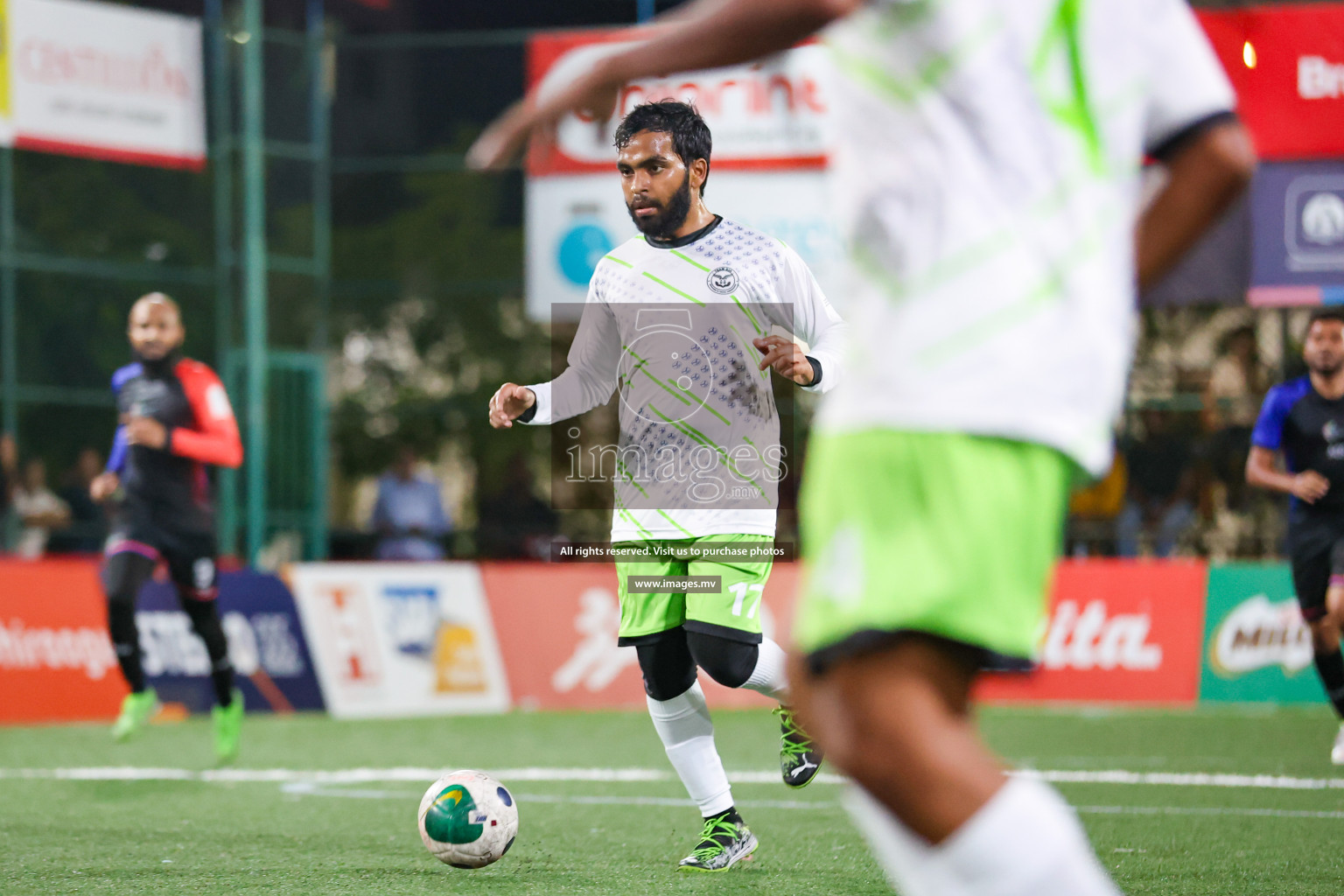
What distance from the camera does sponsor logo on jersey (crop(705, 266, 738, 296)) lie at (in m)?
5.59

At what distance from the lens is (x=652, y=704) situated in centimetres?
562

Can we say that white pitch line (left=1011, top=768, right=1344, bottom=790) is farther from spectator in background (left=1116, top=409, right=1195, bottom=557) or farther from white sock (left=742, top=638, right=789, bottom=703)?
spectator in background (left=1116, top=409, right=1195, bottom=557)

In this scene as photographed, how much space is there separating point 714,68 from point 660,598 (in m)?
3.25

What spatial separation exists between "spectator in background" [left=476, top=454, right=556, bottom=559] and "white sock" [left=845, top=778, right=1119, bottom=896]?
46.5 ft

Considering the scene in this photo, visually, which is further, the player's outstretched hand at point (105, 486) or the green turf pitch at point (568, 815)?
the player's outstretched hand at point (105, 486)

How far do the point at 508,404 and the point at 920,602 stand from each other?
2.99 meters

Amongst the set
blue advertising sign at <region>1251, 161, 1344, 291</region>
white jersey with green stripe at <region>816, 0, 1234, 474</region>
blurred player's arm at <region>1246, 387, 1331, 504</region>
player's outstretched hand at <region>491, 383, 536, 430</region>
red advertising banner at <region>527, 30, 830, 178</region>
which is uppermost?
red advertising banner at <region>527, 30, 830, 178</region>

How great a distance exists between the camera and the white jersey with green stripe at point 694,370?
5434 mm

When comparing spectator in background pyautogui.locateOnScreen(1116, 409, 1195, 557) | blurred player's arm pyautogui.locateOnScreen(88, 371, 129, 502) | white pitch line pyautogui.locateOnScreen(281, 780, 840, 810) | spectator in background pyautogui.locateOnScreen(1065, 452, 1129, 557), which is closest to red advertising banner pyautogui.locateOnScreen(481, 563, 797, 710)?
spectator in background pyautogui.locateOnScreen(1065, 452, 1129, 557)

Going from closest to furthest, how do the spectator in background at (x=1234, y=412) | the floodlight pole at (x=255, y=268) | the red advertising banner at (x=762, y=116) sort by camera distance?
the spectator in background at (x=1234, y=412), the red advertising banner at (x=762, y=116), the floodlight pole at (x=255, y=268)

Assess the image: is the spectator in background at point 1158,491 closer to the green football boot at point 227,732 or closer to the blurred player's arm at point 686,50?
the green football boot at point 227,732

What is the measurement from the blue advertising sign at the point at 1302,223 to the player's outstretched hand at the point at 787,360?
10357 millimetres

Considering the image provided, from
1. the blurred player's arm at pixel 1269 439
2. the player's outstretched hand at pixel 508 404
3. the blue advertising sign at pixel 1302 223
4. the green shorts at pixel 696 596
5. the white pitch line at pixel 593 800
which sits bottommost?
the white pitch line at pixel 593 800

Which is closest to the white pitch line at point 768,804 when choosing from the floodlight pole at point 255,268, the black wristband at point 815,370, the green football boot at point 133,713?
the green football boot at point 133,713
